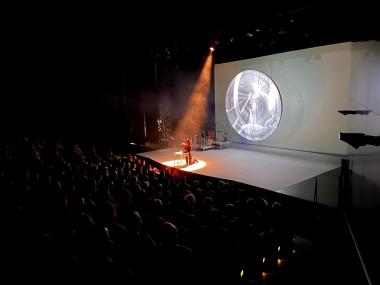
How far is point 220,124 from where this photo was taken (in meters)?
11.3

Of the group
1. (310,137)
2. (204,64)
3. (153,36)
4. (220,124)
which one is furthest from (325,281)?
(204,64)

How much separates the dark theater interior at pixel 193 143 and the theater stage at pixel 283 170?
50 mm

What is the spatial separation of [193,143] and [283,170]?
430cm

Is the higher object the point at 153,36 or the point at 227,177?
the point at 153,36

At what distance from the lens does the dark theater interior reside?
289 centimetres

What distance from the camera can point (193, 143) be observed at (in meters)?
10.7

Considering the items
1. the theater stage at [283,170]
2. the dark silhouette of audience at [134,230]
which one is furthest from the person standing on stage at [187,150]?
the dark silhouette of audience at [134,230]

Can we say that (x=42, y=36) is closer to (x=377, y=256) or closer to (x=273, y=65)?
(x=273, y=65)

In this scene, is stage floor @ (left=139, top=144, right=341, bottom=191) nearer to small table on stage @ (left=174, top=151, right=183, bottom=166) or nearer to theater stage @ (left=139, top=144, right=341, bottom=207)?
theater stage @ (left=139, top=144, right=341, bottom=207)

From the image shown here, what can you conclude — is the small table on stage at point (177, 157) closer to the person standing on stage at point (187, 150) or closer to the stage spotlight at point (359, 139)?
the person standing on stage at point (187, 150)

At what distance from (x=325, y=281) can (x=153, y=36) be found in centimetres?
642

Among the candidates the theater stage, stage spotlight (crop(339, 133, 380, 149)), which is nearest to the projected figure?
the theater stage

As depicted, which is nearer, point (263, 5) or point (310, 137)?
point (263, 5)

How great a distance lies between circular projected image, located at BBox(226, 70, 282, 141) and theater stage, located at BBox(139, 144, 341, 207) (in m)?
0.86
